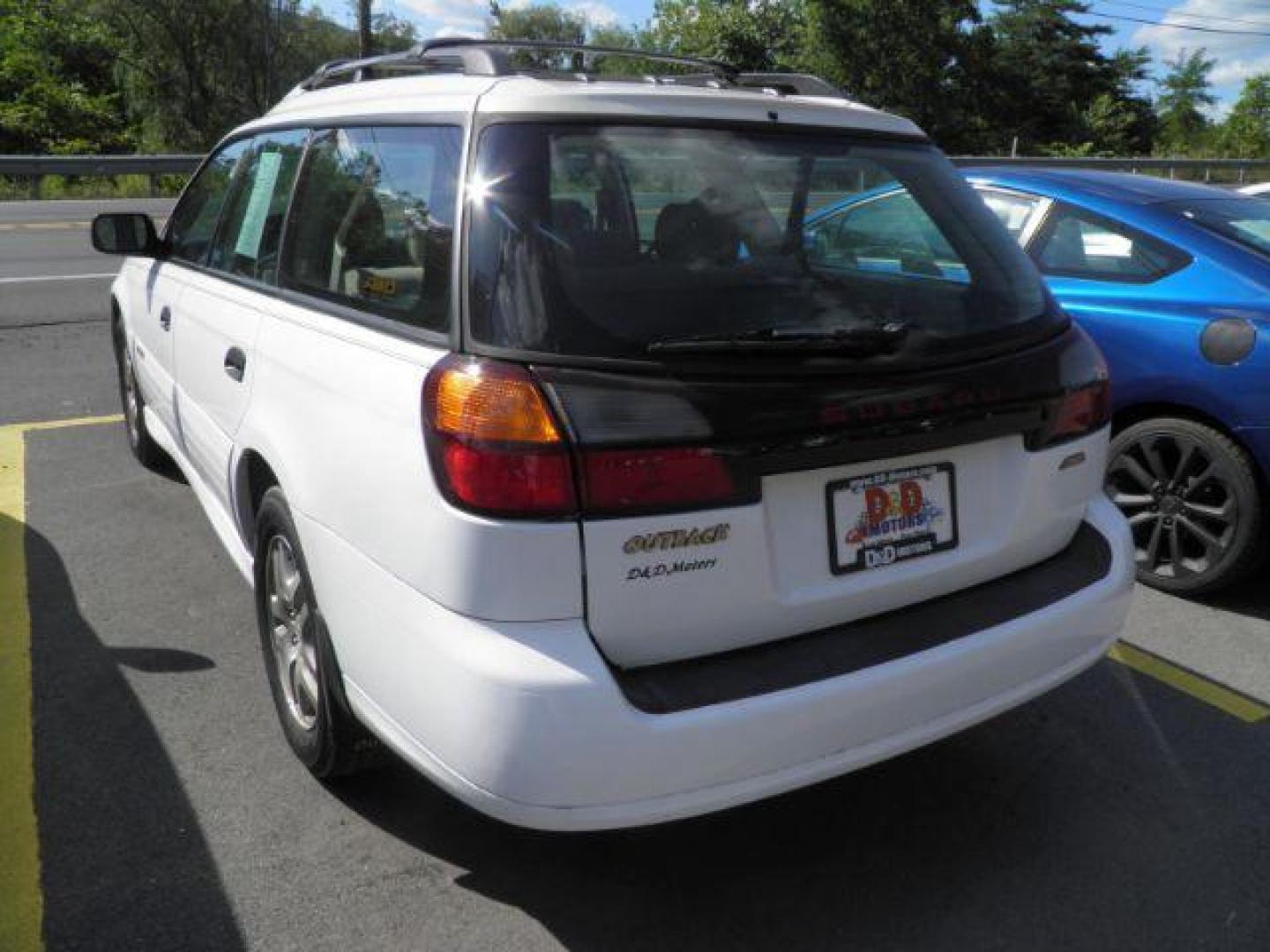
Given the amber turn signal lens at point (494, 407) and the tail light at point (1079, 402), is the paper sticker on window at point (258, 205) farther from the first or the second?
the tail light at point (1079, 402)

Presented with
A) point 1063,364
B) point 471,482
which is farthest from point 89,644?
point 1063,364

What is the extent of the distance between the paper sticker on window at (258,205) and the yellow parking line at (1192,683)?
10.4 ft

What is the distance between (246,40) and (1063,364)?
1982 inches

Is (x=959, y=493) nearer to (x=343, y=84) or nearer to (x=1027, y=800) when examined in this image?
(x=1027, y=800)

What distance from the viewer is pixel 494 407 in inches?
81.4

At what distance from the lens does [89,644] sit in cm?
376

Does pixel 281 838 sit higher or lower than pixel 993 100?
lower

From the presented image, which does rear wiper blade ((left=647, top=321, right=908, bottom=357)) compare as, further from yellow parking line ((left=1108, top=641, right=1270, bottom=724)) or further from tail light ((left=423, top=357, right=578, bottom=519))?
yellow parking line ((left=1108, top=641, right=1270, bottom=724))

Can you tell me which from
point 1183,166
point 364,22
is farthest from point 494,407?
point 1183,166

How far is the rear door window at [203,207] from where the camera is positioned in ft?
13.3

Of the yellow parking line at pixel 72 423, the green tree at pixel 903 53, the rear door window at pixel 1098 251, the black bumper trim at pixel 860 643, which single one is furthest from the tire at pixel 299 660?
the green tree at pixel 903 53

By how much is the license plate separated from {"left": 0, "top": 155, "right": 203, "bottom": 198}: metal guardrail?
2164 centimetres

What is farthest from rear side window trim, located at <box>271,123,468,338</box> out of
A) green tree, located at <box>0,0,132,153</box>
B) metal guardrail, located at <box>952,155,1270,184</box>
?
green tree, located at <box>0,0,132,153</box>

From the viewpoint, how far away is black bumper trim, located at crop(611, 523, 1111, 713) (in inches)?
83.6
